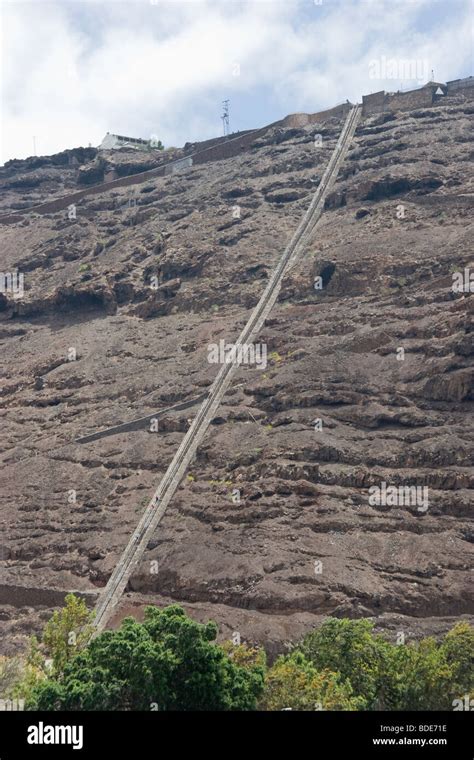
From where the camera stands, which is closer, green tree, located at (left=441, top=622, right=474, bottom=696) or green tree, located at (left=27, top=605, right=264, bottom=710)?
green tree, located at (left=27, top=605, right=264, bottom=710)

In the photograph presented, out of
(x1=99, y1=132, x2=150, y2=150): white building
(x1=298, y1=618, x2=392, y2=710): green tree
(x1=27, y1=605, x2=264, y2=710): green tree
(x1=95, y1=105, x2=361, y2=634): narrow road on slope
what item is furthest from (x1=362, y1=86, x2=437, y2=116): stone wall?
(x1=27, y1=605, x2=264, y2=710): green tree

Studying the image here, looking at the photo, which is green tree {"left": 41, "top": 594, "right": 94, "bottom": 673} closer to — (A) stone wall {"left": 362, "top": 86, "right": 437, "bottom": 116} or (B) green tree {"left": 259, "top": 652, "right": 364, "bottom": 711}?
(B) green tree {"left": 259, "top": 652, "right": 364, "bottom": 711}

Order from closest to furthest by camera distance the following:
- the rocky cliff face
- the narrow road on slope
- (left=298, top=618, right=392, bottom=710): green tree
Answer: (left=298, top=618, right=392, bottom=710): green tree → the rocky cliff face → the narrow road on slope

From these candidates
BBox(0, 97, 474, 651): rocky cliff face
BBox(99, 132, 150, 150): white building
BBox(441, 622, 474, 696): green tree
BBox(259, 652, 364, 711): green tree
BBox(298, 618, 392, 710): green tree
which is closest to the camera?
BBox(259, 652, 364, 711): green tree

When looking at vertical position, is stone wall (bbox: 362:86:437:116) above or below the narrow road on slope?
above

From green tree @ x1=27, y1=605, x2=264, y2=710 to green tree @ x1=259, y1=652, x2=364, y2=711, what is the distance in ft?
1.35

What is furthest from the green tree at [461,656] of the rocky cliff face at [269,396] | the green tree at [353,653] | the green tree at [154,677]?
the green tree at [154,677]

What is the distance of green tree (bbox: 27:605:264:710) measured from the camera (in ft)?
87.7

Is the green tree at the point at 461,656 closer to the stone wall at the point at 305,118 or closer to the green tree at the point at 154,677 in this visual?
the green tree at the point at 154,677

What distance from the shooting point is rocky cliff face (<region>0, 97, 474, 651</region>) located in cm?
3672

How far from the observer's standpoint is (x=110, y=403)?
53562mm

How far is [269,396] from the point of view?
47.4 metres

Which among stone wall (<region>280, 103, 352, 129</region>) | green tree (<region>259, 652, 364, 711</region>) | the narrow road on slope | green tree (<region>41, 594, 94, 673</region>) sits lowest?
green tree (<region>259, 652, 364, 711</region>)

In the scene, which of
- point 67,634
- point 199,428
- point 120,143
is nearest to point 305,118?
point 120,143
